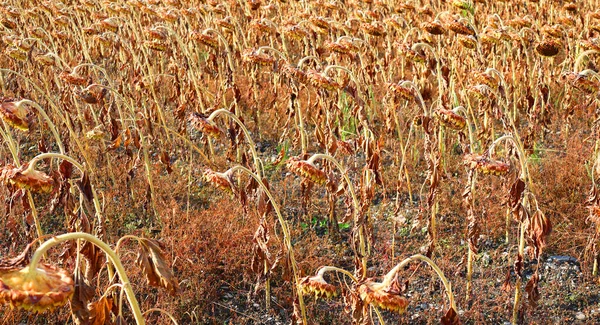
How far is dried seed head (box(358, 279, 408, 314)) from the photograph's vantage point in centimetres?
180

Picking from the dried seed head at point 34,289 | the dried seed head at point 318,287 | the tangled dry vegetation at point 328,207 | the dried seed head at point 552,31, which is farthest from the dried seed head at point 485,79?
the dried seed head at point 34,289

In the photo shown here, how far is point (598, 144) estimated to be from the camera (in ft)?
13.1

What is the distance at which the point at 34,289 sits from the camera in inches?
48.9

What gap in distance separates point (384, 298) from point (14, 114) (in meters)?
1.52

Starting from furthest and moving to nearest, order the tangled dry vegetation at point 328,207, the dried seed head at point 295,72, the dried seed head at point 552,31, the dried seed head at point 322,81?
1. the dried seed head at point 552,31
2. the dried seed head at point 295,72
3. the dried seed head at point 322,81
4. the tangled dry vegetation at point 328,207

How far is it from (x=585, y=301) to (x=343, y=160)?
6.95ft

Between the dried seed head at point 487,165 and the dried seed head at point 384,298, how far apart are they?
0.77 meters

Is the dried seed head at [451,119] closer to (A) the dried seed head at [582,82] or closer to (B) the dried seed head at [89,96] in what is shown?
(A) the dried seed head at [582,82]

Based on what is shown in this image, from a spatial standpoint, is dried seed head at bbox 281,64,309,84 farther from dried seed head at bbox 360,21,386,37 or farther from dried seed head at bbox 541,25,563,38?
dried seed head at bbox 541,25,563,38

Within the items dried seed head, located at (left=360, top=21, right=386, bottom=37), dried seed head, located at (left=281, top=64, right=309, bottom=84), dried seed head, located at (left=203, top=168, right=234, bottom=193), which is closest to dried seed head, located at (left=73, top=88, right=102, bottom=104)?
dried seed head, located at (left=281, top=64, right=309, bottom=84)

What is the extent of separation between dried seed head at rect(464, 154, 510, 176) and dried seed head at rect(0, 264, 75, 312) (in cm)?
161

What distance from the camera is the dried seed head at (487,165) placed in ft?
7.77

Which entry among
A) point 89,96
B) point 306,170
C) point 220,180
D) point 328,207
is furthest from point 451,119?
point 89,96

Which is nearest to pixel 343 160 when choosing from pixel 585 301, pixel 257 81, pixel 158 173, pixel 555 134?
pixel 257 81
